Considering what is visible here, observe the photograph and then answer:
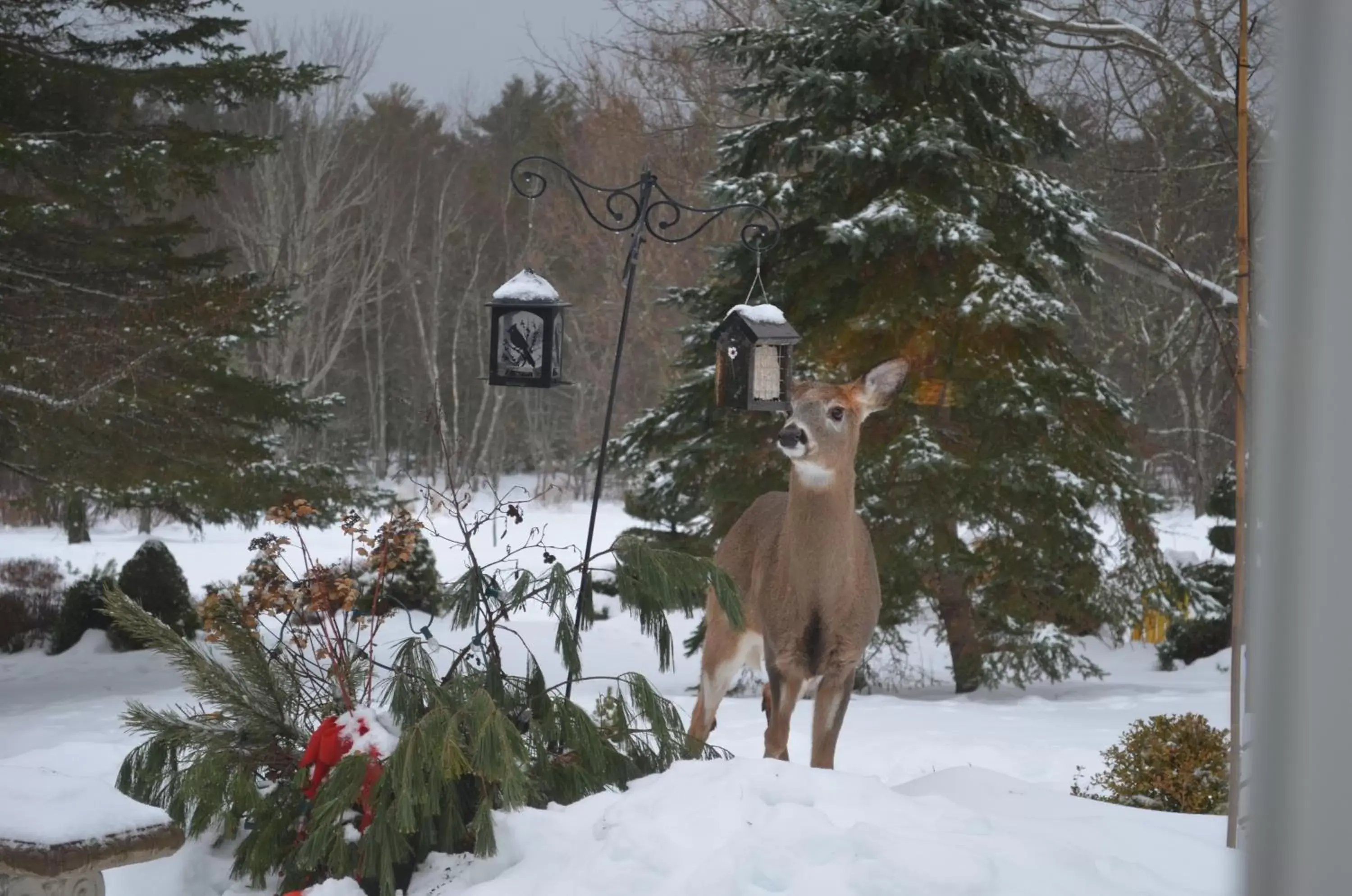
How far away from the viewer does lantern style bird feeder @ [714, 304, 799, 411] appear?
200 inches

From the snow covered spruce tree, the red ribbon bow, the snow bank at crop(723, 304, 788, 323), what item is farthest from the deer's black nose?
the snow covered spruce tree

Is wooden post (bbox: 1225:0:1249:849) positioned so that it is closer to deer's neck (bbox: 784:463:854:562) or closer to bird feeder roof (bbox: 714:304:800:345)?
deer's neck (bbox: 784:463:854:562)

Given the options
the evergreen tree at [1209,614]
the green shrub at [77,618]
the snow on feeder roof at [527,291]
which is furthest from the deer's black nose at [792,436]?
the green shrub at [77,618]

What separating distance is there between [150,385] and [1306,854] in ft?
33.4

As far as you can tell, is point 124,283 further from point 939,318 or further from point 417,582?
point 939,318

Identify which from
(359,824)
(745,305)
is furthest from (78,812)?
(745,305)

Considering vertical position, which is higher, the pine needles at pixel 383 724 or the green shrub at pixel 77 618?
the pine needles at pixel 383 724

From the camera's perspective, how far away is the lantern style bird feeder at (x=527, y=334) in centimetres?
522

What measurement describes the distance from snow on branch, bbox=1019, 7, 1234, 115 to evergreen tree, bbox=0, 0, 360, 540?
585 centimetres

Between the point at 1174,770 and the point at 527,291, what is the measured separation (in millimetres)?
3869

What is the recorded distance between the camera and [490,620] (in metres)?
4.49

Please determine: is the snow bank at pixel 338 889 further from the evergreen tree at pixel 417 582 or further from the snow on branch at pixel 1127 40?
the evergreen tree at pixel 417 582

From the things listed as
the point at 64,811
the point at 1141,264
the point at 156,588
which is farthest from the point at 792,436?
the point at 156,588

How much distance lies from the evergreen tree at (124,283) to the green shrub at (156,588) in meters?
2.00
